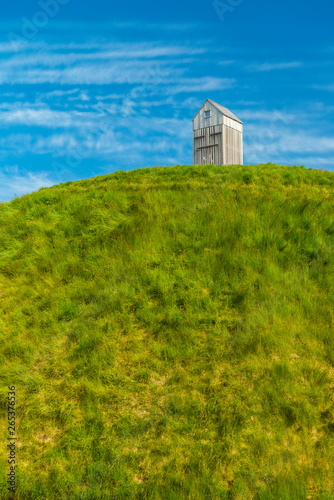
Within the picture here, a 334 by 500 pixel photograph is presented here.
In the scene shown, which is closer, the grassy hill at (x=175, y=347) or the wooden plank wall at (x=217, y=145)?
the grassy hill at (x=175, y=347)

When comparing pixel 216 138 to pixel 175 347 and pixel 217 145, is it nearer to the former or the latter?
pixel 217 145

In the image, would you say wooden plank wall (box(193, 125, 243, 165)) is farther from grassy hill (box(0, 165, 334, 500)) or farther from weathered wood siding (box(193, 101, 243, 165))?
grassy hill (box(0, 165, 334, 500))

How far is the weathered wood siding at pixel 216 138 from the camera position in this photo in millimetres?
19234

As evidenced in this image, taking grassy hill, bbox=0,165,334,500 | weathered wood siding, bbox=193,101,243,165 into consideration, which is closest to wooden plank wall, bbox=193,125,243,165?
weathered wood siding, bbox=193,101,243,165

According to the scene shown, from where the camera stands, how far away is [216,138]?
19.4 m

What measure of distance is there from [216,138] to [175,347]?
16740 mm

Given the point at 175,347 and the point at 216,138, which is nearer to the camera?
the point at 175,347

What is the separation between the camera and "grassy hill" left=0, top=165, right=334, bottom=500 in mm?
4207

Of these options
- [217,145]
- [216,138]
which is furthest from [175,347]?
[216,138]

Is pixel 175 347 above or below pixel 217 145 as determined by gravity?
below

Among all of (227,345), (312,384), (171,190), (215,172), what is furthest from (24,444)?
(215,172)

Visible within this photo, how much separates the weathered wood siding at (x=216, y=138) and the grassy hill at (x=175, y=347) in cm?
1039

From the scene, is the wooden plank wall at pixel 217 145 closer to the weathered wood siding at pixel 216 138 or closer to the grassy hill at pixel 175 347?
the weathered wood siding at pixel 216 138

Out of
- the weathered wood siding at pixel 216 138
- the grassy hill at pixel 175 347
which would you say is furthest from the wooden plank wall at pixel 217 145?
the grassy hill at pixel 175 347
